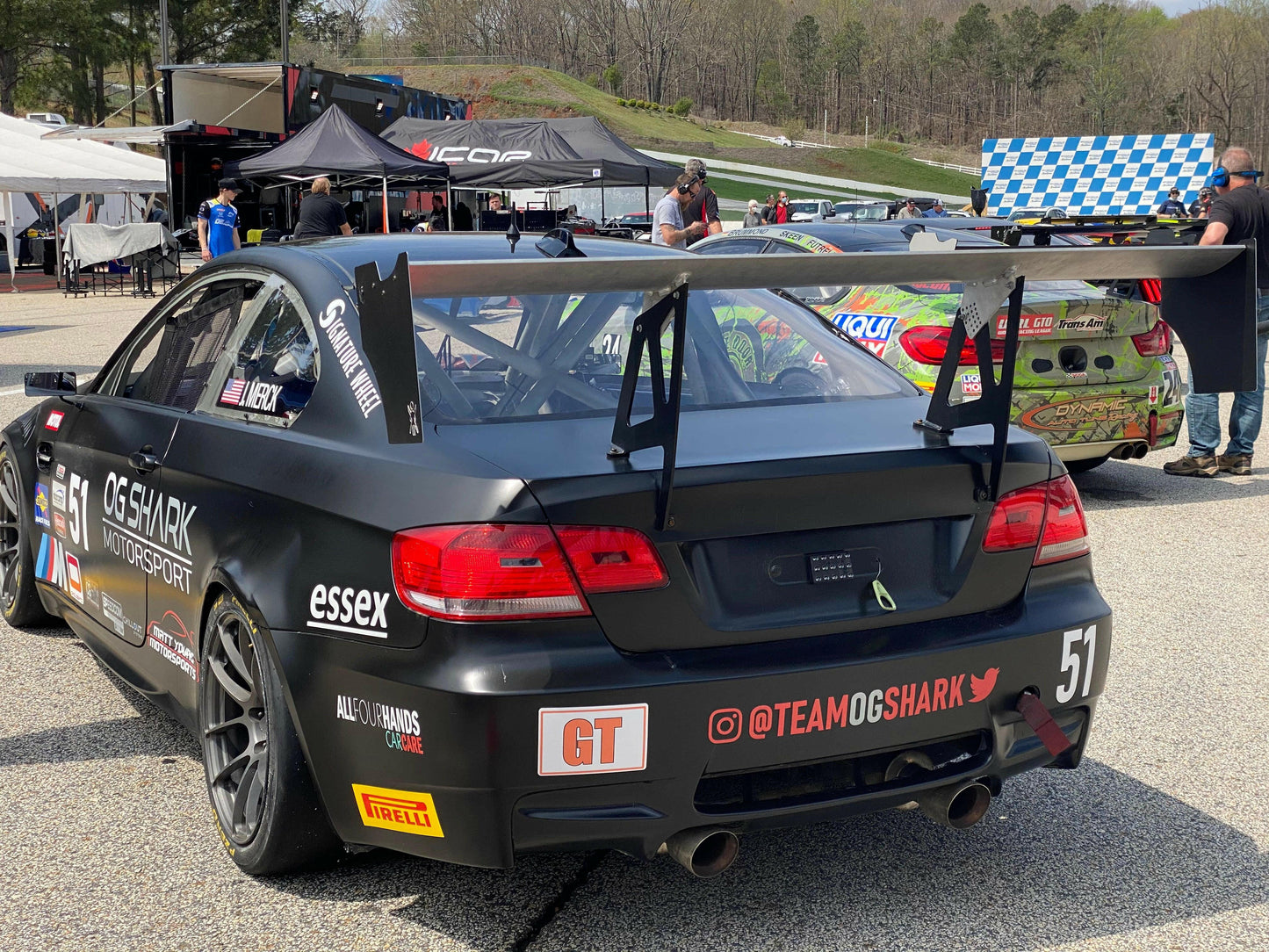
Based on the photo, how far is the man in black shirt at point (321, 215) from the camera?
14.9 m

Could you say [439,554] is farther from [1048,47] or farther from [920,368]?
[1048,47]

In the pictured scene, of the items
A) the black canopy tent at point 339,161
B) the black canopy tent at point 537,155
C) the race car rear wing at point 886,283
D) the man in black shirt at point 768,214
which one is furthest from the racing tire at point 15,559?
the man in black shirt at point 768,214

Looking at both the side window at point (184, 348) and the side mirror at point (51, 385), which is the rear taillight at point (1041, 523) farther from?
the side mirror at point (51, 385)

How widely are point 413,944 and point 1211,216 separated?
7525 mm

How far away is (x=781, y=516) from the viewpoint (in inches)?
105

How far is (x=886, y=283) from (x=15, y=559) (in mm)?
3650

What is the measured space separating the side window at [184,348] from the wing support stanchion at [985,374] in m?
1.82

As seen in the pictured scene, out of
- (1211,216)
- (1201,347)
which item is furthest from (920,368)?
(1201,347)

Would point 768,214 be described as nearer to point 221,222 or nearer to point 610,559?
point 221,222

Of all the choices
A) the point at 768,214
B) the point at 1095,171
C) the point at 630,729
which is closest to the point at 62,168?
the point at 768,214

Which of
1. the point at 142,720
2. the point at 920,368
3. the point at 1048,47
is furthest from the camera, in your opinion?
the point at 1048,47

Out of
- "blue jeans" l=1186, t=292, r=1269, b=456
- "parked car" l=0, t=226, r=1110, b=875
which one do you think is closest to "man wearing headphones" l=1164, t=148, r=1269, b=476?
"blue jeans" l=1186, t=292, r=1269, b=456

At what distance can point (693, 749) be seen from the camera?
2.54 meters

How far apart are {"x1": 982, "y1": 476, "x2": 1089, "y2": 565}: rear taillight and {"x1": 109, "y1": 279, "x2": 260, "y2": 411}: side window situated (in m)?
2.01
